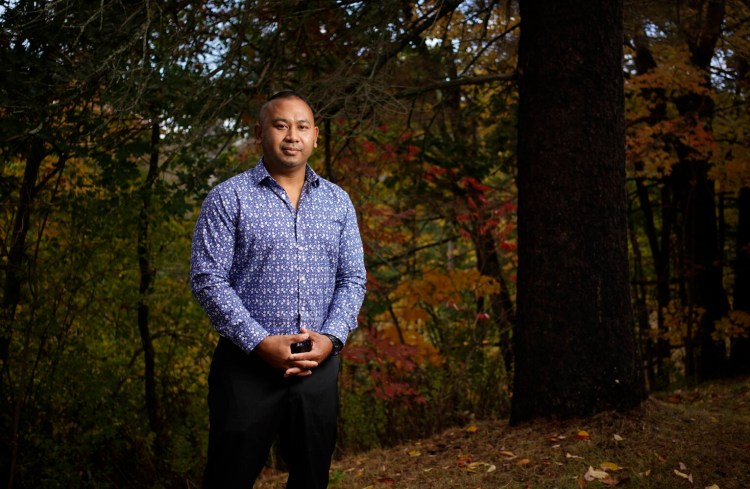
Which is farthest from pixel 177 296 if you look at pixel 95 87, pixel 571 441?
pixel 571 441

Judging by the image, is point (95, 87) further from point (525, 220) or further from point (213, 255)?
point (525, 220)

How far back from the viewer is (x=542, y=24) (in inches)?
186

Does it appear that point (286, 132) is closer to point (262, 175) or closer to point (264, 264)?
point (262, 175)

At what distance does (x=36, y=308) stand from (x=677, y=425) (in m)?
5.02

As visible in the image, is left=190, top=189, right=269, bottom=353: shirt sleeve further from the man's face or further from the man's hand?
the man's face

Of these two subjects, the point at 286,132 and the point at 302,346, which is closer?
the point at 302,346

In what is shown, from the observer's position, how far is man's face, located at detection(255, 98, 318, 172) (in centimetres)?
258

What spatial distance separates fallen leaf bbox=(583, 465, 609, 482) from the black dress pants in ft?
5.90

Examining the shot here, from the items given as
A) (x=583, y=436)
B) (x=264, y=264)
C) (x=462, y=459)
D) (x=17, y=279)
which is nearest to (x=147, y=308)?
(x=17, y=279)

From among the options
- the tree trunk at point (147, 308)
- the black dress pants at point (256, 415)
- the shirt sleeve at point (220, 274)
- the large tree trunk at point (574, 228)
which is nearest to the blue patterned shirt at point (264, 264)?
the shirt sleeve at point (220, 274)

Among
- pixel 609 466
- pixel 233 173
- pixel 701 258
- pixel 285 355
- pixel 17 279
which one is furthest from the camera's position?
pixel 701 258

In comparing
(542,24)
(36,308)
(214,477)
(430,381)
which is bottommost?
(430,381)

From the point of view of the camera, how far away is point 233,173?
5.49 m

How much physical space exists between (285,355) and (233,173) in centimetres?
340
